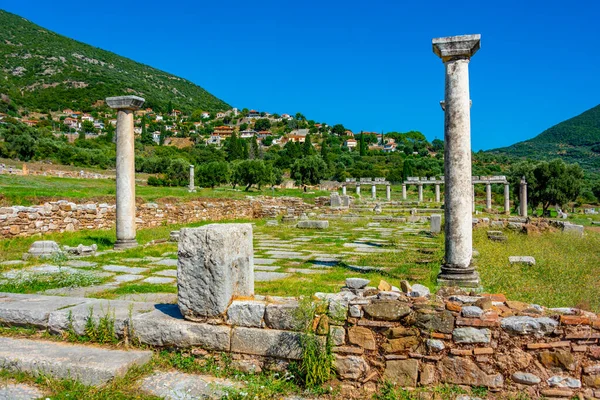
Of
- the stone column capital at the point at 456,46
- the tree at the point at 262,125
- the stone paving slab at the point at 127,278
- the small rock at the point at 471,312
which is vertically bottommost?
the stone paving slab at the point at 127,278

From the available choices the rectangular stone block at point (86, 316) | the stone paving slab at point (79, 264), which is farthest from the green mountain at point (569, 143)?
the rectangular stone block at point (86, 316)

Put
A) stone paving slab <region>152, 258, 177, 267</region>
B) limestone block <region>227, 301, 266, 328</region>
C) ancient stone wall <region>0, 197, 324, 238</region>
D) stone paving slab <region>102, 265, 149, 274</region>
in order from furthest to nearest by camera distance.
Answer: ancient stone wall <region>0, 197, 324, 238</region>
stone paving slab <region>152, 258, 177, 267</region>
stone paving slab <region>102, 265, 149, 274</region>
limestone block <region>227, 301, 266, 328</region>

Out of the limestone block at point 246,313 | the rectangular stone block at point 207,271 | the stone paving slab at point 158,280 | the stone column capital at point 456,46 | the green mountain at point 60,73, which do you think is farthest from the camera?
the green mountain at point 60,73

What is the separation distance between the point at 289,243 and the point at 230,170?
130 feet

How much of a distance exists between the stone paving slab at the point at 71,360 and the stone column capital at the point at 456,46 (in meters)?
6.21

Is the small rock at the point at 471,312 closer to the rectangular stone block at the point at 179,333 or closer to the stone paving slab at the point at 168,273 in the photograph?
the rectangular stone block at the point at 179,333

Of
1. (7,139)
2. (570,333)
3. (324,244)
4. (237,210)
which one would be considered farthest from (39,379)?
(7,139)

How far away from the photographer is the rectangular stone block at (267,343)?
13.4 feet

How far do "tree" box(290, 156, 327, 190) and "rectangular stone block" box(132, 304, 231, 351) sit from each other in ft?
186

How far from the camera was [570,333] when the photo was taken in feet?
12.0

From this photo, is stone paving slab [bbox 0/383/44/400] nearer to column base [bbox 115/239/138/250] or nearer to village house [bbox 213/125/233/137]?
column base [bbox 115/239/138/250]

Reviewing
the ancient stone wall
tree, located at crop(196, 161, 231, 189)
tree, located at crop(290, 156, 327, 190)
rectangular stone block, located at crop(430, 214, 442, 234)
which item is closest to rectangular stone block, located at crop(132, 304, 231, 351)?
the ancient stone wall

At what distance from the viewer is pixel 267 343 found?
4172 millimetres

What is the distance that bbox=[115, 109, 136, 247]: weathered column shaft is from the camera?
11.6 m
